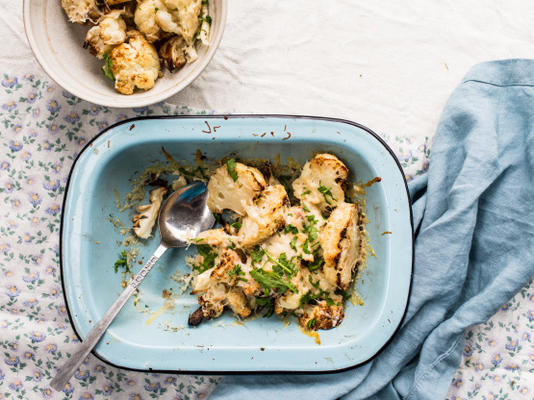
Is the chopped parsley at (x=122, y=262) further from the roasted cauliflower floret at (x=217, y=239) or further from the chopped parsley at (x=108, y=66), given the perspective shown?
the chopped parsley at (x=108, y=66)

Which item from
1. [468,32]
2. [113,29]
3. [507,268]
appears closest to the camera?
A: [113,29]

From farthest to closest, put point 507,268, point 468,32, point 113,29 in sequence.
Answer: point 468,32
point 507,268
point 113,29

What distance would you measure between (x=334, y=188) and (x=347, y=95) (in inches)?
12.8

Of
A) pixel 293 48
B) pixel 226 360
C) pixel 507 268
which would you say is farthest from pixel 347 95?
pixel 226 360

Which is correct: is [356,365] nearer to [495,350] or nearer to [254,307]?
[254,307]

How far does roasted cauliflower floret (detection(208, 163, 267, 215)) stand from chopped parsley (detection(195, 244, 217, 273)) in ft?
0.36

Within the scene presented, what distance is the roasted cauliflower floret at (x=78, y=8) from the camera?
3.77 feet

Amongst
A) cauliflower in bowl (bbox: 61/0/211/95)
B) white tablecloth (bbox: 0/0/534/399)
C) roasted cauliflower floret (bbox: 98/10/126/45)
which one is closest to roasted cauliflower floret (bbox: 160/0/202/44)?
cauliflower in bowl (bbox: 61/0/211/95)

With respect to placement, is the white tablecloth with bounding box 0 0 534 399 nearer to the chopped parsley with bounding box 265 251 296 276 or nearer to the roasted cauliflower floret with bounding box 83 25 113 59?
the roasted cauliflower floret with bounding box 83 25 113 59

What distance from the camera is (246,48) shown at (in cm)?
136

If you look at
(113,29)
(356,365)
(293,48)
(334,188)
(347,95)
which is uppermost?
(113,29)

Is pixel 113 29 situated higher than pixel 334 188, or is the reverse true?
pixel 113 29

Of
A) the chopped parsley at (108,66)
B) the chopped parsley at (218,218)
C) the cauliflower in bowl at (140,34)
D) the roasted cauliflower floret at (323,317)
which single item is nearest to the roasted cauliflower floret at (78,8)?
A: the cauliflower in bowl at (140,34)

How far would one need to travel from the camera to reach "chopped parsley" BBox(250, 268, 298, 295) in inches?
47.1
